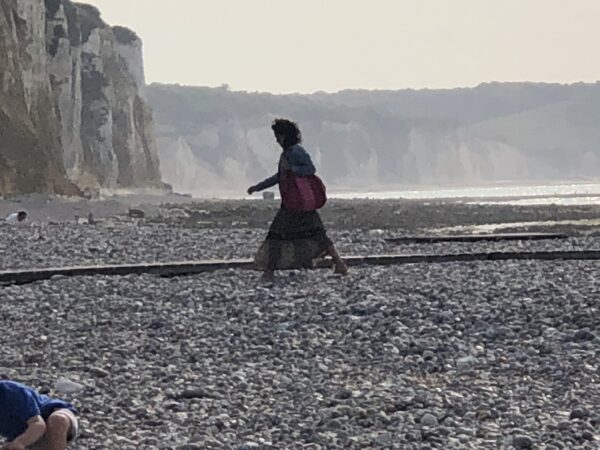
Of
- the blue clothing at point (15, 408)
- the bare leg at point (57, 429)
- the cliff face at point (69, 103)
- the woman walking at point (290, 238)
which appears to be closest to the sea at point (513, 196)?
the cliff face at point (69, 103)

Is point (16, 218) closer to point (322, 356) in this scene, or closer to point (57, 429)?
point (322, 356)

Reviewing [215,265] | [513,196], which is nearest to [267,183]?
[215,265]

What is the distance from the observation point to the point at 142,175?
88.9m

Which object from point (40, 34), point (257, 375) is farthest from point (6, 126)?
point (257, 375)

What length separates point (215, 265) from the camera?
1487 centimetres

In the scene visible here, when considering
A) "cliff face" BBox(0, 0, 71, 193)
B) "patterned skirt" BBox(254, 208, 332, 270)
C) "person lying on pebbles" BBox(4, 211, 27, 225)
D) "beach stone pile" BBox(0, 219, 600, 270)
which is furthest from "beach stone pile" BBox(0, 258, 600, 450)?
"cliff face" BBox(0, 0, 71, 193)

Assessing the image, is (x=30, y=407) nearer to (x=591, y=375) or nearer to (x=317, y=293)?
(x=591, y=375)

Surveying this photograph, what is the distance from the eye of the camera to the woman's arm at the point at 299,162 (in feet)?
41.8

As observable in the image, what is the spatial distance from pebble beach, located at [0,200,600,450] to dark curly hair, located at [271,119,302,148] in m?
1.65

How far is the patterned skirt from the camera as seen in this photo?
13.1 metres

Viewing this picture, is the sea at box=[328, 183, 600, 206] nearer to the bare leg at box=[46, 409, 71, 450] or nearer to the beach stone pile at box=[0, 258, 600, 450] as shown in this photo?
the beach stone pile at box=[0, 258, 600, 450]

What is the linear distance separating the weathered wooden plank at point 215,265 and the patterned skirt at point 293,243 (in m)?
1.25

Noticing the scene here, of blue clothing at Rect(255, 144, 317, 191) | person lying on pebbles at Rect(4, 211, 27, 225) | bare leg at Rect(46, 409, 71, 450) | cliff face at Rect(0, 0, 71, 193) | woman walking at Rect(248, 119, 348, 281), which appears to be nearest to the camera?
bare leg at Rect(46, 409, 71, 450)

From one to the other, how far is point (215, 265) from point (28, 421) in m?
9.48
